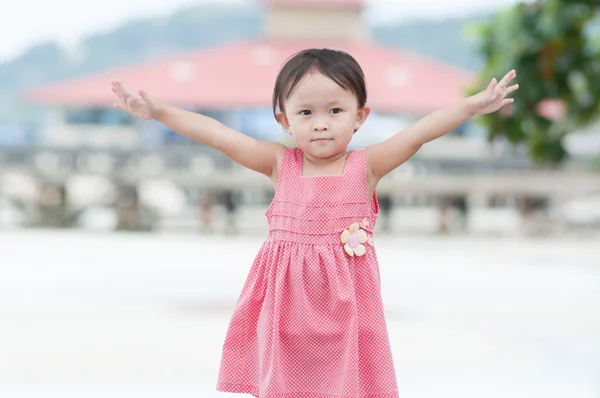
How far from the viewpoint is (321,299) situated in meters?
3.62

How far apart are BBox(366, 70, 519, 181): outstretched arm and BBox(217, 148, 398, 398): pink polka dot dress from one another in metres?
0.07

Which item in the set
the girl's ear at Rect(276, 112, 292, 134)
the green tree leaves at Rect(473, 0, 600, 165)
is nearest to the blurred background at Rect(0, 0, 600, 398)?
the green tree leaves at Rect(473, 0, 600, 165)

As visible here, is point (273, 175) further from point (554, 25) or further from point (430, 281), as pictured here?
point (430, 281)

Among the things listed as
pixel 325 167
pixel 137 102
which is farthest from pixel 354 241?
pixel 137 102

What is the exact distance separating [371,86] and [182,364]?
21.4 metres

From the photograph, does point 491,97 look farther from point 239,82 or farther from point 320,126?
point 239,82

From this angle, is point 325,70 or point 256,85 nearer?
point 325,70

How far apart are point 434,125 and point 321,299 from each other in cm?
62

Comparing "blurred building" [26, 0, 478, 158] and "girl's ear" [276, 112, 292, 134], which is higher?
"blurred building" [26, 0, 478, 158]

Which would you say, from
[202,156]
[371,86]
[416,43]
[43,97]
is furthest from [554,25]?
[416,43]

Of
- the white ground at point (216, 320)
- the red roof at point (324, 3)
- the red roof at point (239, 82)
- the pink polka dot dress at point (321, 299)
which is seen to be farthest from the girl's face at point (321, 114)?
the red roof at point (324, 3)

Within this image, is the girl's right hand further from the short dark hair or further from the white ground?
the white ground

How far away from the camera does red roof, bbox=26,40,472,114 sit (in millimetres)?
26688

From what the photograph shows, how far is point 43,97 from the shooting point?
28.6m
